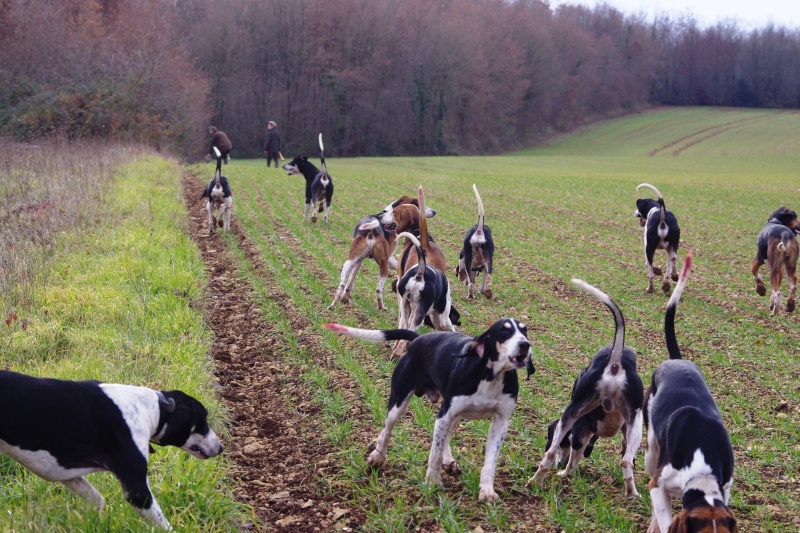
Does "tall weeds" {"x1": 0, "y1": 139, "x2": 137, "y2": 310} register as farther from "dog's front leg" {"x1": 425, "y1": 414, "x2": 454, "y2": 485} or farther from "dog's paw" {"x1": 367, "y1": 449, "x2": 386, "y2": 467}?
"dog's front leg" {"x1": 425, "y1": 414, "x2": 454, "y2": 485}

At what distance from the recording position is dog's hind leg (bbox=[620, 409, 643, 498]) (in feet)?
16.2

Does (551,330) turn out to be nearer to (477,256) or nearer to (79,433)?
(477,256)

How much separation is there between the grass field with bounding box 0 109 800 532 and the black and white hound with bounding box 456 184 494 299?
300 millimetres

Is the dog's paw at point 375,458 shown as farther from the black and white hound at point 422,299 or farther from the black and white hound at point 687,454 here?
the black and white hound at point 422,299

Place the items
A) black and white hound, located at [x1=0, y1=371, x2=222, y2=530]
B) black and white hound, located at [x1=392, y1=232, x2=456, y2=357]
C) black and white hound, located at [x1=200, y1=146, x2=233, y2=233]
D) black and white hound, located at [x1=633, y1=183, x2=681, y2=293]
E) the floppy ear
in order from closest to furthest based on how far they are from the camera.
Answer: the floppy ear, black and white hound, located at [x1=0, y1=371, x2=222, y2=530], black and white hound, located at [x1=392, y1=232, x2=456, y2=357], black and white hound, located at [x1=633, y1=183, x2=681, y2=293], black and white hound, located at [x1=200, y1=146, x2=233, y2=233]

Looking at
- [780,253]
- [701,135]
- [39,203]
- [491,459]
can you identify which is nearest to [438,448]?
[491,459]

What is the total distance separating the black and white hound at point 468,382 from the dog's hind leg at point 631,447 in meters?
0.70

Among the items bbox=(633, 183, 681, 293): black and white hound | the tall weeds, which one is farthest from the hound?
bbox=(633, 183, 681, 293): black and white hound

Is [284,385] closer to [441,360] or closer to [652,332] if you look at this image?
[441,360]

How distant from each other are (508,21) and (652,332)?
213 ft

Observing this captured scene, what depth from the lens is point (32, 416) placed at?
3.94 meters

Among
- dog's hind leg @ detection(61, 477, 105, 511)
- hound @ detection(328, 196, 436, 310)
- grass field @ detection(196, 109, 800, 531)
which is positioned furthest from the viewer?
hound @ detection(328, 196, 436, 310)

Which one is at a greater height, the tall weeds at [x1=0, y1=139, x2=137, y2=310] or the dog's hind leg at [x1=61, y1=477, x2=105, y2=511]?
the tall weeds at [x1=0, y1=139, x2=137, y2=310]

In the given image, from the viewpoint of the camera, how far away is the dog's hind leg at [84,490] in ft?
13.9
